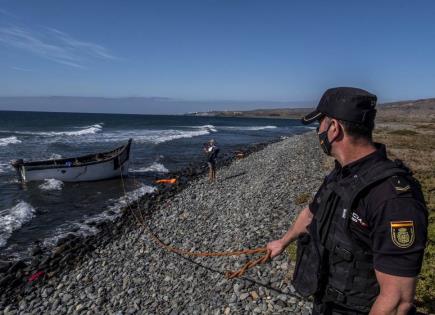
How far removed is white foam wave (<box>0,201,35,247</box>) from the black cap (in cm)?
1394

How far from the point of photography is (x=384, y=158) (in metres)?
2.71

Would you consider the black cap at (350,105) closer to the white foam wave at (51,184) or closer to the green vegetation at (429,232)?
the green vegetation at (429,232)

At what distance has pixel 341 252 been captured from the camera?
9.27 ft

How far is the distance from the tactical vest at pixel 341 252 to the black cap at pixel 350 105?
1.22 ft

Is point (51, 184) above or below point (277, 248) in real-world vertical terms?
below

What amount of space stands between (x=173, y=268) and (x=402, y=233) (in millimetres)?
7533

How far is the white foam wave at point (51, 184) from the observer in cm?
2316

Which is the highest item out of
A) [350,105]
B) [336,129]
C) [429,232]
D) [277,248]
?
[350,105]

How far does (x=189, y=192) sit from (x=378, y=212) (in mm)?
16956

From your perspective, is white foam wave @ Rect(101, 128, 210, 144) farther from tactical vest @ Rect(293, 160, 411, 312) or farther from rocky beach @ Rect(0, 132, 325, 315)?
tactical vest @ Rect(293, 160, 411, 312)

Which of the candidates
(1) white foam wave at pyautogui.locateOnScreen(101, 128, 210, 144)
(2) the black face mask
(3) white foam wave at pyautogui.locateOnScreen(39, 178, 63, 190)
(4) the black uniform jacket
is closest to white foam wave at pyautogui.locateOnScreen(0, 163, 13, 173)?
(3) white foam wave at pyautogui.locateOnScreen(39, 178, 63, 190)

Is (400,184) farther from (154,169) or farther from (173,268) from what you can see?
(154,169)

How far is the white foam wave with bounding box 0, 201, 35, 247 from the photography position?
47.3 feet

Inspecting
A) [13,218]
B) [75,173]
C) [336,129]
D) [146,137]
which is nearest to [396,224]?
[336,129]
